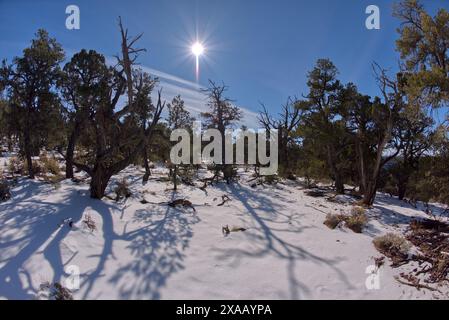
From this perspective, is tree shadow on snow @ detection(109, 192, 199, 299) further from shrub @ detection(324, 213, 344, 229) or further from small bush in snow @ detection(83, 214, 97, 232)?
shrub @ detection(324, 213, 344, 229)

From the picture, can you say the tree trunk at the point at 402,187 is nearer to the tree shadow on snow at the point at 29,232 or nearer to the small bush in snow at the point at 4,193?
the tree shadow on snow at the point at 29,232

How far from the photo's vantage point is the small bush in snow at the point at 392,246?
624cm

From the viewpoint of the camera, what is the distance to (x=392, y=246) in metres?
6.56

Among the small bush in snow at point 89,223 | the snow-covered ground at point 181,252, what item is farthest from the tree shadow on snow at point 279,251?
the small bush in snow at point 89,223

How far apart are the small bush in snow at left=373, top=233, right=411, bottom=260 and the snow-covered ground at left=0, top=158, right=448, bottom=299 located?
0.75ft

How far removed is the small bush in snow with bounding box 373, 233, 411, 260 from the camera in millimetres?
6241

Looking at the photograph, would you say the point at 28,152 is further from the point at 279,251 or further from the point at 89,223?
the point at 279,251

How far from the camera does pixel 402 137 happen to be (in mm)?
15594

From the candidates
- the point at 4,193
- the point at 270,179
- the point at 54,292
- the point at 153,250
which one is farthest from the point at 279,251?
the point at 270,179

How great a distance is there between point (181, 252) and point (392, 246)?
16.5 feet

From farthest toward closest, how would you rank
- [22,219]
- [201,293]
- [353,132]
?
[353,132]
[22,219]
[201,293]

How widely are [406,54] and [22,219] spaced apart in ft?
40.4
